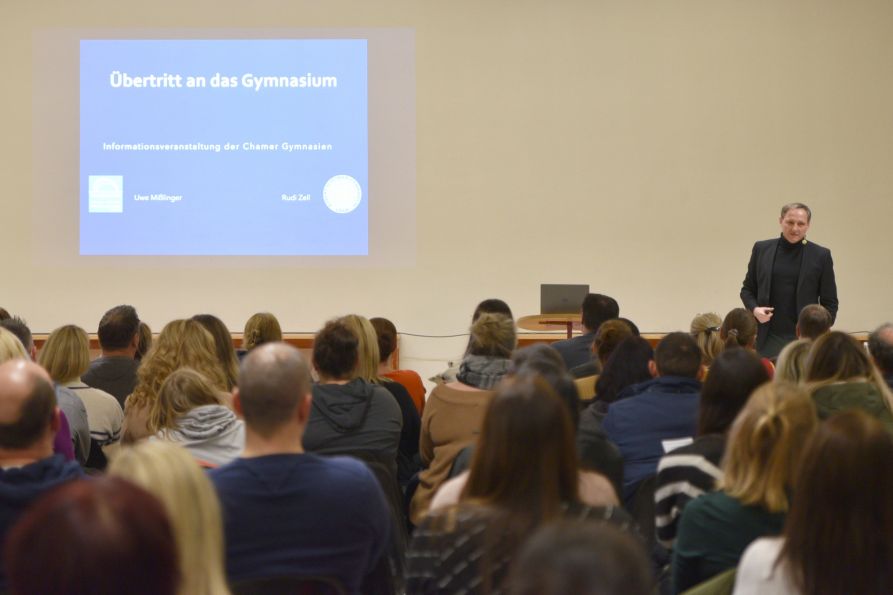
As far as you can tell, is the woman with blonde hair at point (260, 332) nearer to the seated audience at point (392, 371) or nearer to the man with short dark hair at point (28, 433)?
the seated audience at point (392, 371)

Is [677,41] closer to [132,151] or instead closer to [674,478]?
[132,151]

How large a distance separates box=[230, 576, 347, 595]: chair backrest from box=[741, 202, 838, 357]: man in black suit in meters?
4.69

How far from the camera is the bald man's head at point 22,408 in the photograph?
212cm

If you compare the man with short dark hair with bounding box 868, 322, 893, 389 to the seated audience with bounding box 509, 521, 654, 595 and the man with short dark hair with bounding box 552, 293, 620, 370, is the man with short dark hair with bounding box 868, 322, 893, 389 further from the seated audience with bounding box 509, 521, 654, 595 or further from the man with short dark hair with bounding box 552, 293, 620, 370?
the seated audience with bounding box 509, 521, 654, 595

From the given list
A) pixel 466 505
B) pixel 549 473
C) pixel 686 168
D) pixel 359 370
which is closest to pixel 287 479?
pixel 466 505

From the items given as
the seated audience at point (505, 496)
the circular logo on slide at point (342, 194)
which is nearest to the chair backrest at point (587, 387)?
the seated audience at point (505, 496)

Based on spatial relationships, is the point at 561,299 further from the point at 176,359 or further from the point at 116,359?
the point at 176,359

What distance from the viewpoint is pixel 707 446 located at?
2.44 metres

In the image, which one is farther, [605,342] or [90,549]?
[605,342]

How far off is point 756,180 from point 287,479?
270 inches

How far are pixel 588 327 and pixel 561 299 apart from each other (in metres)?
1.84

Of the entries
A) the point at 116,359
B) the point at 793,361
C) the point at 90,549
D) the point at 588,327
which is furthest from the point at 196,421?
the point at 588,327

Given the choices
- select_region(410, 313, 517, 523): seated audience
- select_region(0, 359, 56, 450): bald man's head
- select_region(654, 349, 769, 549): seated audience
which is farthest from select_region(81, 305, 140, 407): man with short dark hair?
select_region(654, 349, 769, 549): seated audience

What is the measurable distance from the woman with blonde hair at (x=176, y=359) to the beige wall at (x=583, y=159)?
13.6 ft
